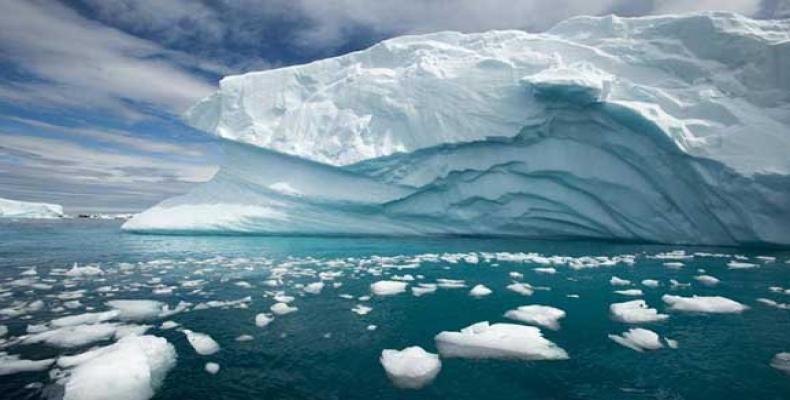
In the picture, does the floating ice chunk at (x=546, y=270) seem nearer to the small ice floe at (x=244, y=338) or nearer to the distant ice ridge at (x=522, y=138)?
the small ice floe at (x=244, y=338)

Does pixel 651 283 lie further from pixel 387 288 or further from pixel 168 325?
pixel 168 325

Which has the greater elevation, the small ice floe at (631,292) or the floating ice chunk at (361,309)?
the small ice floe at (631,292)

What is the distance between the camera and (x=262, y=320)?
5371 millimetres

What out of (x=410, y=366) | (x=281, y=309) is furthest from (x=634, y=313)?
(x=281, y=309)

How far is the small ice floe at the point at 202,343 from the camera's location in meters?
4.31

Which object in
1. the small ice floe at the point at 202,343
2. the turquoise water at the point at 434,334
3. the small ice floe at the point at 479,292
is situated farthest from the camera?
the small ice floe at the point at 479,292

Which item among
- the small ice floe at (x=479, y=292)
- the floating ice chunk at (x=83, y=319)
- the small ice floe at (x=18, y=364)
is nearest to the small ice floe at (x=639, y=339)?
the small ice floe at (x=479, y=292)

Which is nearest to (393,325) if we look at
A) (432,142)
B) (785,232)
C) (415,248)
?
(415,248)

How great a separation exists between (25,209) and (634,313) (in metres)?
61.4

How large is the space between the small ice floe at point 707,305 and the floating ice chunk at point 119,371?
21.6 feet

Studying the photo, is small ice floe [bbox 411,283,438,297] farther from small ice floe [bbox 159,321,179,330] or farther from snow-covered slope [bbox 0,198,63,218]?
snow-covered slope [bbox 0,198,63,218]

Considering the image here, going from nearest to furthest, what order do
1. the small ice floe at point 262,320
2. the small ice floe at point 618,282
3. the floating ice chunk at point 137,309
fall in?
the small ice floe at point 262,320 → the floating ice chunk at point 137,309 → the small ice floe at point 618,282

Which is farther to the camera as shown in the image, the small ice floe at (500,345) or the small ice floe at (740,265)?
the small ice floe at (740,265)

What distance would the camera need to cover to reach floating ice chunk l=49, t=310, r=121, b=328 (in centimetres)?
498
